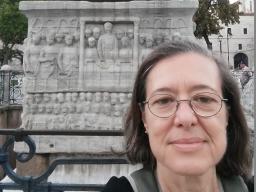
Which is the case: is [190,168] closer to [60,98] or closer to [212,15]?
[60,98]

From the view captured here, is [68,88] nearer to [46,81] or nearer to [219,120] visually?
[46,81]

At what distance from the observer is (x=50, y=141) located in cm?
754

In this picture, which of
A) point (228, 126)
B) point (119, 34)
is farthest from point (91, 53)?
point (228, 126)

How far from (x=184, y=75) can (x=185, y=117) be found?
17 cm

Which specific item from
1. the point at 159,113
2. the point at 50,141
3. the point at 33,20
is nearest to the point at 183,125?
the point at 159,113

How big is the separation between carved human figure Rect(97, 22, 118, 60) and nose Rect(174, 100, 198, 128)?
6.32 meters

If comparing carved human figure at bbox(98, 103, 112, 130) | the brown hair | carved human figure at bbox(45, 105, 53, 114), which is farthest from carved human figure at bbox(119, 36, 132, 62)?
the brown hair

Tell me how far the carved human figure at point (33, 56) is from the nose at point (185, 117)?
6680 millimetres

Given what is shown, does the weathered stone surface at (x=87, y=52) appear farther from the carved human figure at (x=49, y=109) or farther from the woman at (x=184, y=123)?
the woman at (x=184, y=123)

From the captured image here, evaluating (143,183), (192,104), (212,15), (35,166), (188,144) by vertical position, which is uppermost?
(212,15)

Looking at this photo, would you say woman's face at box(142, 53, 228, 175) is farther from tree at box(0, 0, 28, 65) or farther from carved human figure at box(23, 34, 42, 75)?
tree at box(0, 0, 28, 65)

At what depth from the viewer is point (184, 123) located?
4.90 feet

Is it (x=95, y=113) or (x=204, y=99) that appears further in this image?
(x=95, y=113)

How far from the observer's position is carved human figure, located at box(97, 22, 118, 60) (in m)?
7.74
